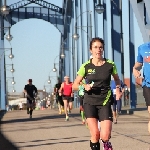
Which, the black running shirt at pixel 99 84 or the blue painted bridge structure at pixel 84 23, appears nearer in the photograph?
the black running shirt at pixel 99 84

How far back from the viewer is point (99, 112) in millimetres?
7082

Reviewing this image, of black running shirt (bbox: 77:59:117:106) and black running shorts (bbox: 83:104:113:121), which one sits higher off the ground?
black running shirt (bbox: 77:59:117:106)

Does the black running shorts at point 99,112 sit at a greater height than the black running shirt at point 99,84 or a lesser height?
lesser

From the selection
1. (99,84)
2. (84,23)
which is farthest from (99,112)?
(84,23)

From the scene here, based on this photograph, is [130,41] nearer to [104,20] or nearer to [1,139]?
[104,20]

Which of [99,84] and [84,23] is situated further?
[84,23]

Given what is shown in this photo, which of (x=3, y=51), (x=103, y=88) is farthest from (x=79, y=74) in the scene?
(x=3, y=51)

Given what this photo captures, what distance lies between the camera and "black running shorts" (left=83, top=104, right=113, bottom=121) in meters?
7.00

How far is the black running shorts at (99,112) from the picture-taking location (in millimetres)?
6996

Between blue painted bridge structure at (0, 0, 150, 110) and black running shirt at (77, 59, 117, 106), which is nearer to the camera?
black running shirt at (77, 59, 117, 106)

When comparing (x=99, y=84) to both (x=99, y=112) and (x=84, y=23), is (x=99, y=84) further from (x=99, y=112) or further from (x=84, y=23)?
(x=84, y=23)

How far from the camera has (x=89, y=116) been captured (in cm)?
706

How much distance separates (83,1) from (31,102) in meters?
26.9

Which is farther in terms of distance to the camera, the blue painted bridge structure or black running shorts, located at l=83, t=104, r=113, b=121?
the blue painted bridge structure
